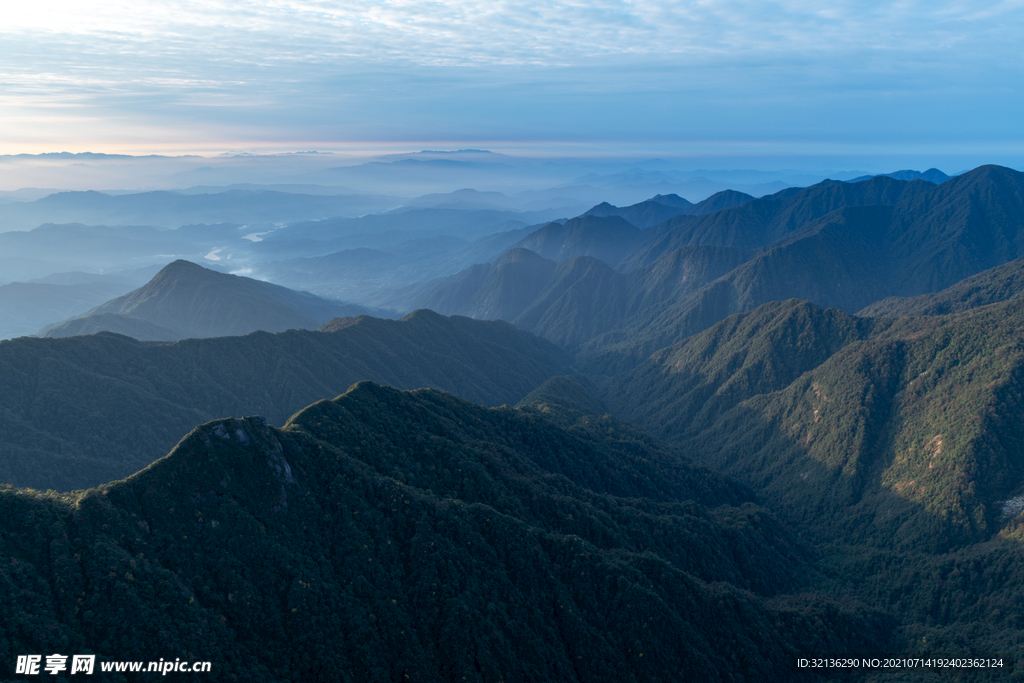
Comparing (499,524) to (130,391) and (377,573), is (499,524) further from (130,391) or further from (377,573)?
(130,391)

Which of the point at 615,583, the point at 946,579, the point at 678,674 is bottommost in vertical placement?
the point at 946,579

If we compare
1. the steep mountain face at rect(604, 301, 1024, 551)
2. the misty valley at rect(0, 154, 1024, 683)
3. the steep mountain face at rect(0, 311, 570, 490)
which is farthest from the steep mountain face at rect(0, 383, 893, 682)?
the steep mountain face at rect(0, 311, 570, 490)

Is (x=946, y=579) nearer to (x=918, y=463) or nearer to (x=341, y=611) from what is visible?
(x=918, y=463)

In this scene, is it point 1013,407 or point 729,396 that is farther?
point 729,396

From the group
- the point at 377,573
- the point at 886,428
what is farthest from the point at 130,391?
the point at 886,428

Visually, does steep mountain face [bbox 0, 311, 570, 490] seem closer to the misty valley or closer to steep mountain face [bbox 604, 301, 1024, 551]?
the misty valley

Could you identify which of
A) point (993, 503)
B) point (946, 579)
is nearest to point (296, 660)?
point (946, 579)
